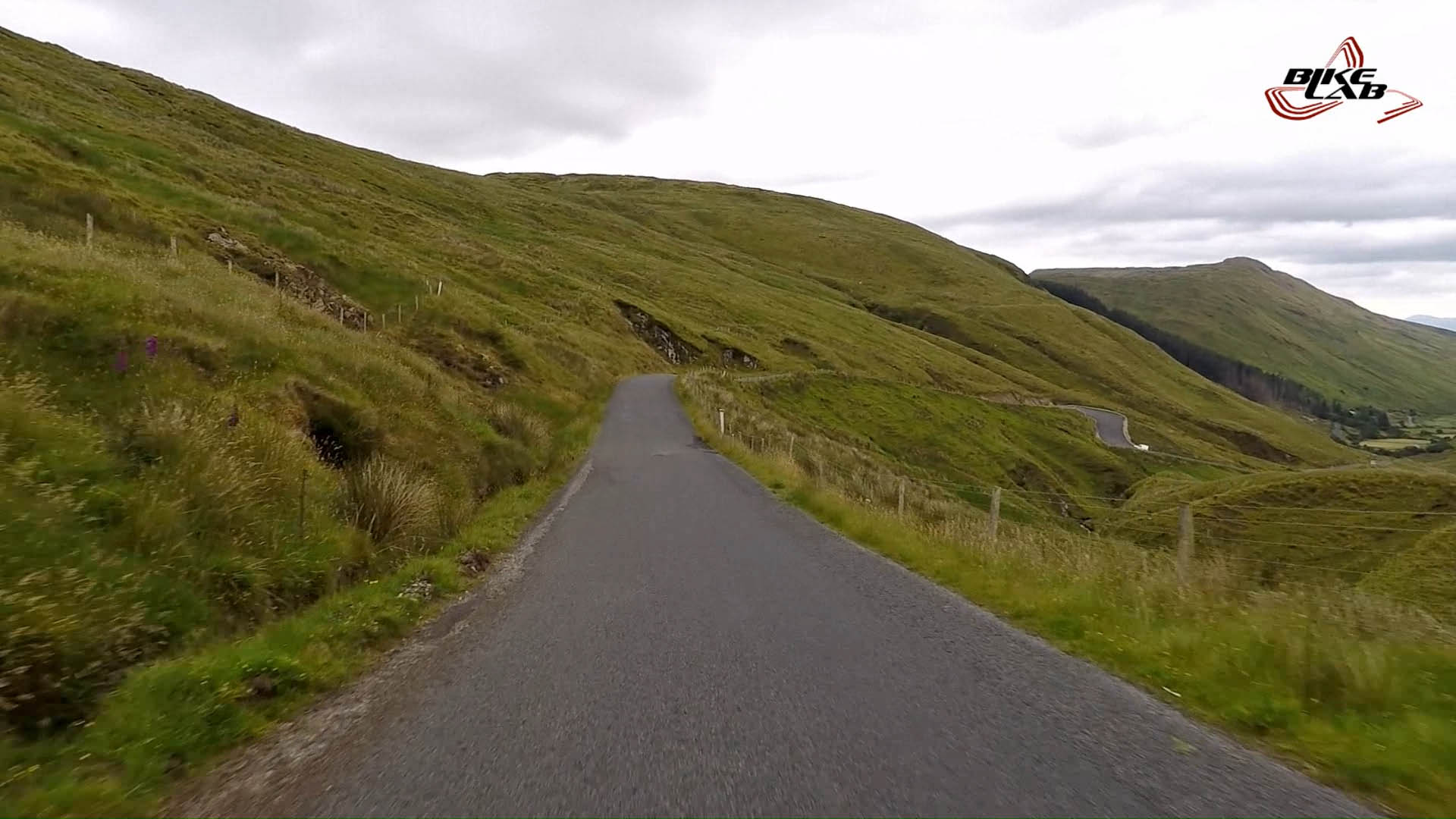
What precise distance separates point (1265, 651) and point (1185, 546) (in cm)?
320

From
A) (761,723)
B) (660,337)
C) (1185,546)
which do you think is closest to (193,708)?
(761,723)

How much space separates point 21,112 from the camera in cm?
3588

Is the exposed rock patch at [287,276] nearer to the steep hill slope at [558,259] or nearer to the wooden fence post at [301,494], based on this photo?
the steep hill slope at [558,259]

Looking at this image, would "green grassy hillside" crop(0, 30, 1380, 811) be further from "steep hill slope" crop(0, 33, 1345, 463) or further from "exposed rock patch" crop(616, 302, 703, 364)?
"steep hill slope" crop(0, 33, 1345, 463)

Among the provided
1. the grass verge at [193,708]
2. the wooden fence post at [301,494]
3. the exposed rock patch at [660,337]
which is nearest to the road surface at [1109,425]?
the exposed rock patch at [660,337]

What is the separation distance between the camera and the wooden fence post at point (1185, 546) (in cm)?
828

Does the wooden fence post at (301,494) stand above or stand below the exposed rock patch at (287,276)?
below

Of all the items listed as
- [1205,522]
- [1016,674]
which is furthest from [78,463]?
[1205,522]

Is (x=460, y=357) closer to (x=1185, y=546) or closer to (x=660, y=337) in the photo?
(x=1185, y=546)

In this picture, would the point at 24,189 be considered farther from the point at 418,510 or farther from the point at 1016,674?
the point at 1016,674

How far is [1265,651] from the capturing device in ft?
19.1

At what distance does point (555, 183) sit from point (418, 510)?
638 ft

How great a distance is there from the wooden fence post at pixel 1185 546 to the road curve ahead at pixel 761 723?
231 cm

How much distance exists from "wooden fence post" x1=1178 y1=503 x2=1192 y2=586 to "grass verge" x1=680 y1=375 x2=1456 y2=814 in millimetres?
96
